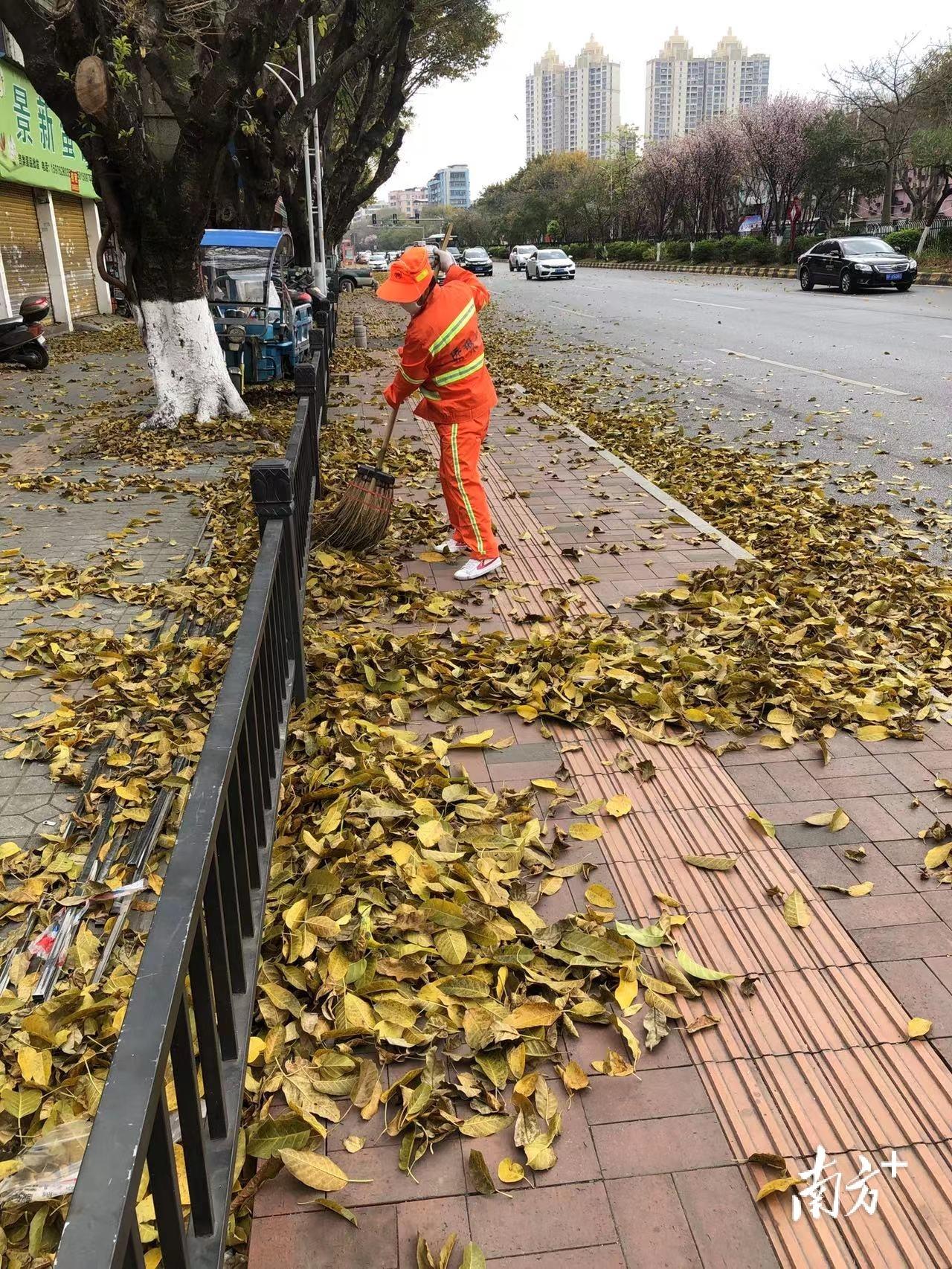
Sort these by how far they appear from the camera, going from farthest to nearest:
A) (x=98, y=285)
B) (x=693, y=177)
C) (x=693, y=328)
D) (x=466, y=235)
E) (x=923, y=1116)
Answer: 1. (x=466, y=235)
2. (x=693, y=177)
3. (x=98, y=285)
4. (x=693, y=328)
5. (x=923, y=1116)

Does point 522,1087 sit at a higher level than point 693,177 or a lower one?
lower

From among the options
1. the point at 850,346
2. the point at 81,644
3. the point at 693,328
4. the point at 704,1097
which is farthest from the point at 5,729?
the point at 693,328

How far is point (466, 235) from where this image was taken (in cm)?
10331

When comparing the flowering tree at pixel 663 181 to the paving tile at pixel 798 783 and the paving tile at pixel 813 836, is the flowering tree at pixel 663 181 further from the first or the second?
the paving tile at pixel 813 836

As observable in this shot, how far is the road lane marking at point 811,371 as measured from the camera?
11719mm

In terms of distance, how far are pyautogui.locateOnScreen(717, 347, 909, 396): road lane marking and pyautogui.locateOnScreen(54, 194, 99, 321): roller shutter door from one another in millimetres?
15892

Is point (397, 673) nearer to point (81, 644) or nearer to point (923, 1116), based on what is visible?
point (81, 644)

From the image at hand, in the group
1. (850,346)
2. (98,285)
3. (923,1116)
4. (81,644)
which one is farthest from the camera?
(98,285)

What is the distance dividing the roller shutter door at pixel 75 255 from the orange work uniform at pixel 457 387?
20790 millimetres

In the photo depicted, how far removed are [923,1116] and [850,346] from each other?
14942mm

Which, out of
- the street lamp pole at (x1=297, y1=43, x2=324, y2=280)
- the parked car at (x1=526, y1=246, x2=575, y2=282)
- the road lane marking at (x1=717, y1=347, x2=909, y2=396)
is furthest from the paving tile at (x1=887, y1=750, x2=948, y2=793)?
the parked car at (x1=526, y1=246, x2=575, y2=282)

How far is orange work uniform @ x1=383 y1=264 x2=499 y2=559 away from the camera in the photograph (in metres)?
5.30

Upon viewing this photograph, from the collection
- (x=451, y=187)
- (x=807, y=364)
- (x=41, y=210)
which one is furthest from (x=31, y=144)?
(x=451, y=187)

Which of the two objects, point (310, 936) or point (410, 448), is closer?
point (310, 936)
